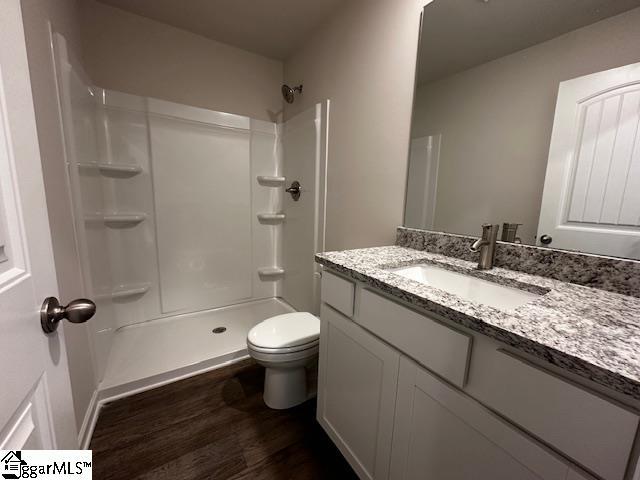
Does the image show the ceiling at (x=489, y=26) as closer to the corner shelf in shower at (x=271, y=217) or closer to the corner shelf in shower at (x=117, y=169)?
the corner shelf in shower at (x=271, y=217)

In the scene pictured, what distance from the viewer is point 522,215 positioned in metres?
0.95

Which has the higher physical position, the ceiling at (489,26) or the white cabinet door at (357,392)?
the ceiling at (489,26)

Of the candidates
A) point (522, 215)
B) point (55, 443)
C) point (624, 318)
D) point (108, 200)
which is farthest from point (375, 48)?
point (108, 200)

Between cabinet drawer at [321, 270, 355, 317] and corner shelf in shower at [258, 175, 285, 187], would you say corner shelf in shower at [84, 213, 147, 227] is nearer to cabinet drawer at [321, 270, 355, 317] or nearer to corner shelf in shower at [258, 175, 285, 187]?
corner shelf in shower at [258, 175, 285, 187]

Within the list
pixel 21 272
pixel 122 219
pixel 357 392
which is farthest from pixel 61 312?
pixel 122 219

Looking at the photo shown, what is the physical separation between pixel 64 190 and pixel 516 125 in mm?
1846

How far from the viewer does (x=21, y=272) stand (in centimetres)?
41

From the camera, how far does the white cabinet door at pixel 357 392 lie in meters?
0.84

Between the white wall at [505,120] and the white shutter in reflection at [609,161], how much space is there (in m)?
0.09

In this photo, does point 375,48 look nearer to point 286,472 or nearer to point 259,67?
point 259,67

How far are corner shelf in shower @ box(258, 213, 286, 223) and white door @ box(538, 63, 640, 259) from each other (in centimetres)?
193

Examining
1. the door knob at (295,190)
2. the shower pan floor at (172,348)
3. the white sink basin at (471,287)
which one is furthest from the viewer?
the door knob at (295,190)

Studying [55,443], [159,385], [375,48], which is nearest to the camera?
[55,443]

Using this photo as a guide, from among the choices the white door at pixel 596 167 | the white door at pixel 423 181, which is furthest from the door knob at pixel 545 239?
the white door at pixel 423 181
